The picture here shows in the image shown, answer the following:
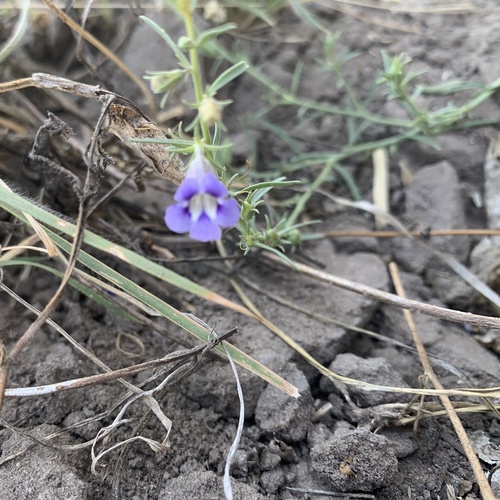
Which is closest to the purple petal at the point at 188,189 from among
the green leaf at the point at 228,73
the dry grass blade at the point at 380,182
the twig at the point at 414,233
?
the green leaf at the point at 228,73

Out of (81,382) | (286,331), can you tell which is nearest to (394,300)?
(286,331)

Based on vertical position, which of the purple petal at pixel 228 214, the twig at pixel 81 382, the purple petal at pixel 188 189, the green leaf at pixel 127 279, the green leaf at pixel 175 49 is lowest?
the twig at pixel 81 382

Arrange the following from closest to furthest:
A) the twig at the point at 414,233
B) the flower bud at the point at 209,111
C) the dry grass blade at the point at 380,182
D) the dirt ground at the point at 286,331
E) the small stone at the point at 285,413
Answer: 1. the flower bud at the point at 209,111
2. the dirt ground at the point at 286,331
3. the small stone at the point at 285,413
4. the twig at the point at 414,233
5. the dry grass blade at the point at 380,182

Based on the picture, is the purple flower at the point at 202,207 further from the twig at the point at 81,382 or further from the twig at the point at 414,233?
the twig at the point at 414,233

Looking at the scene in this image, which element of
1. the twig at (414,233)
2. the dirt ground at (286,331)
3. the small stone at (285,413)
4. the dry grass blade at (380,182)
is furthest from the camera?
the dry grass blade at (380,182)

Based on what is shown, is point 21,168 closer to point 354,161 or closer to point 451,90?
point 354,161

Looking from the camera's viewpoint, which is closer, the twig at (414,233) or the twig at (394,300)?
the twig at (394,300)
